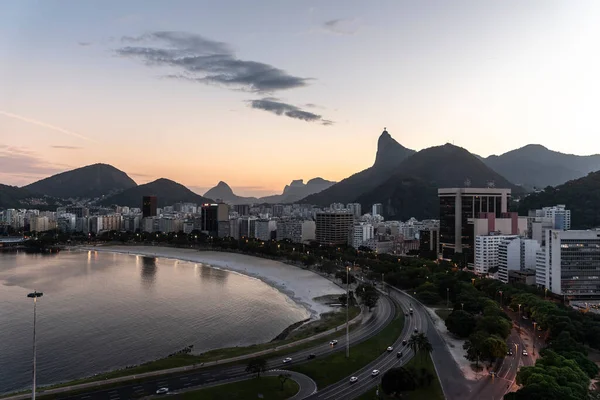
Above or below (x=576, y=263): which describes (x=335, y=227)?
above

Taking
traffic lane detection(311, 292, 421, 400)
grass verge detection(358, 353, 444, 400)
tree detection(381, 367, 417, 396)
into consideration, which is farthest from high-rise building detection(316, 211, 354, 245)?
tree detection(381, 367, 417, 396)

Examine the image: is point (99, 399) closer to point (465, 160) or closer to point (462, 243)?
point (462, 243)

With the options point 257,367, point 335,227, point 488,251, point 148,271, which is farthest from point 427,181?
point 257,367

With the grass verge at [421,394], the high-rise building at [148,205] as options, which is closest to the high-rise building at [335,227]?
the grass verge at [421,394]

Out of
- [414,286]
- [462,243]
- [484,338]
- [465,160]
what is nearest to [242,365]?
[484,338]

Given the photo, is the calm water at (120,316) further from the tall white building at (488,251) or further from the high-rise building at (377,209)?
the high-rise building at (377,209)

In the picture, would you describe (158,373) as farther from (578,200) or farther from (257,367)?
(578,200)

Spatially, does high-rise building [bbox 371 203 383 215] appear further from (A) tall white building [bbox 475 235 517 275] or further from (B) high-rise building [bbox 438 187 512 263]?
(A) tall white building [bbox 475 235 517 275]
